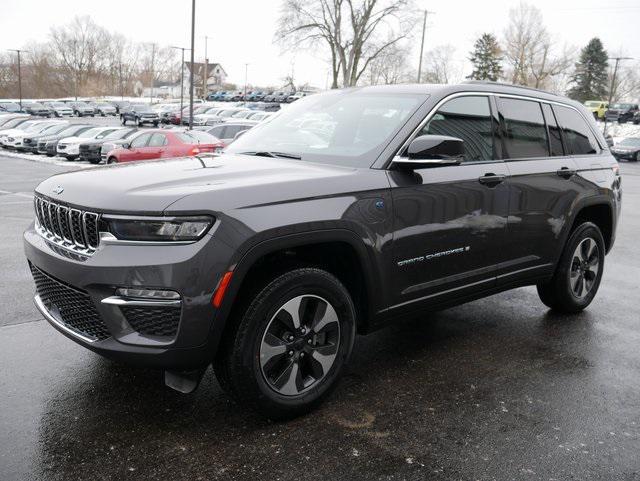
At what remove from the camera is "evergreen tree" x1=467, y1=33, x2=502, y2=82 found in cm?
8007

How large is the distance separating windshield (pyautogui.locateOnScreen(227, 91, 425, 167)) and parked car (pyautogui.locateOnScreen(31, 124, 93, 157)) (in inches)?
1001

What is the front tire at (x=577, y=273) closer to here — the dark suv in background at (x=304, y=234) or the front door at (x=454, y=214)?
the dark suv in background at (x=304, y=234)

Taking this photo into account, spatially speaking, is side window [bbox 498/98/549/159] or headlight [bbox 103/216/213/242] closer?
headlight [bbox 103/216/213/242]

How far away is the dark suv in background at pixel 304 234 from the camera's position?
2.76 m

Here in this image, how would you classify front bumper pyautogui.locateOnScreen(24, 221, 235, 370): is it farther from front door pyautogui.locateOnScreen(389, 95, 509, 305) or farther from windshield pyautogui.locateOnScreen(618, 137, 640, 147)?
windshield pyautogui.locateOnScreen(618, 137, 640, 147)

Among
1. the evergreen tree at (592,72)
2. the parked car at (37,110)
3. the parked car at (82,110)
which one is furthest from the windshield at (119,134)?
the evergreen tree at (592,72)

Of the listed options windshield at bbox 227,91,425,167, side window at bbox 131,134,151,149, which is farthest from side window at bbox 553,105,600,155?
side window at bbox 131,134,151,149

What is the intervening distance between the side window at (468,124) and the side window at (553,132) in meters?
0.82

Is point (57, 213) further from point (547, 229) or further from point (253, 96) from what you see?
point (253, 96)

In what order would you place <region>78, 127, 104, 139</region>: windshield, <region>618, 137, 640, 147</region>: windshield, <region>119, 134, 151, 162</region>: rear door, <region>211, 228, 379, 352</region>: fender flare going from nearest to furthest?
<region>211, 228, 379, 352</region>: fender flare → <region>119, 134, 151, 162</region>: rear door → <region>78, 127, 104, 139</region>: windshield → <region>618, 137, 640, 147</region>: windshield

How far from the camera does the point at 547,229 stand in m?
4.61

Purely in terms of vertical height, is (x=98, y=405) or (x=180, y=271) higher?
(x=180, y=271)

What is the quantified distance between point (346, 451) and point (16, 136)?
104ft

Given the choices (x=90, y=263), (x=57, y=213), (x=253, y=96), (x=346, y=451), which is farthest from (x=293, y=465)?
(x=253, y=96)
